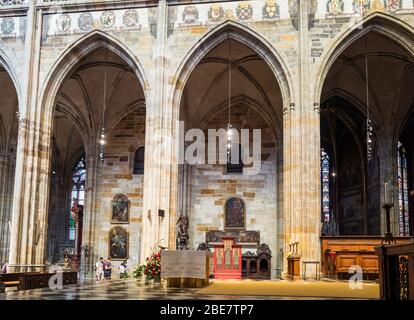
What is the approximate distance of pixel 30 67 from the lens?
20.4 meters

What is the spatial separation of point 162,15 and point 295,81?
527cm

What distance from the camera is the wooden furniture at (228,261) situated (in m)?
19.8

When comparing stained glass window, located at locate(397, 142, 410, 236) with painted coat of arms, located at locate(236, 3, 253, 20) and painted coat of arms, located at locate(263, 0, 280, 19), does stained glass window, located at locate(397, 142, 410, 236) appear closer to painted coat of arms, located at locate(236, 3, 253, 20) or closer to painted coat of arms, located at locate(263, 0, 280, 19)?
painted coat of arms, located at locate(263, 0, 280, 19)

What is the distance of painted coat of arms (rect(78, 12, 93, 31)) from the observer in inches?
804

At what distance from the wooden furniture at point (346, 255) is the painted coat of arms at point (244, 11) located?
7.88m

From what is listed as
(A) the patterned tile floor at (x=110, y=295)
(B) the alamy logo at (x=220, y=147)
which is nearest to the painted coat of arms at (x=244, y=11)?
(B) the alamy logo at (x=220, y=147)

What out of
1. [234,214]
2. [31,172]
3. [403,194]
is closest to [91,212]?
[31,172]

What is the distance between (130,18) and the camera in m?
20.3

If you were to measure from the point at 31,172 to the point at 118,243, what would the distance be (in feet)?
22.8

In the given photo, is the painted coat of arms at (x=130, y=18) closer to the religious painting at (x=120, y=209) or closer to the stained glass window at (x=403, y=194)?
the religious painting at (x=120, y=209)

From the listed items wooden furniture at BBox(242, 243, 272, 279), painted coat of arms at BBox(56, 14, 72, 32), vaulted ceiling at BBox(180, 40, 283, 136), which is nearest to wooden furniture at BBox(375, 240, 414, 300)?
vaulted ceiling at BBox(180, 40, 283, 136)

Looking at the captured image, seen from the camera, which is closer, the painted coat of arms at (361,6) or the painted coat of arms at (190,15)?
the painted coat of arms at (361,6)

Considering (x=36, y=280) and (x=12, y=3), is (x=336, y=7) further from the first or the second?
(x=36, y=280)

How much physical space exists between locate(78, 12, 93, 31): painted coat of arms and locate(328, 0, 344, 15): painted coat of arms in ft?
27.8
